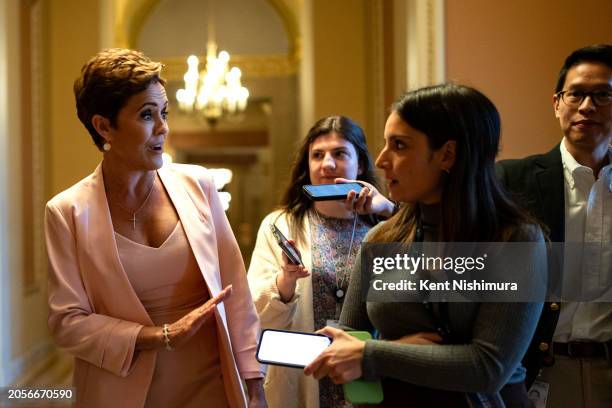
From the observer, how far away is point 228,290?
5.19 feet

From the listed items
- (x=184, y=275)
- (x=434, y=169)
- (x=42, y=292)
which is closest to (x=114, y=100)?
(x=184, y=275)

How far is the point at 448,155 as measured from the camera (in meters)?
1.33

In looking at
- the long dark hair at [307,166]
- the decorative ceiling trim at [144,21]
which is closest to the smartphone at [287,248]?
the long dark hair at [307,166]

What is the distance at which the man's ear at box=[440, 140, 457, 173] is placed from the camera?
1315 mm

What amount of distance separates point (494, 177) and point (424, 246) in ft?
0.66

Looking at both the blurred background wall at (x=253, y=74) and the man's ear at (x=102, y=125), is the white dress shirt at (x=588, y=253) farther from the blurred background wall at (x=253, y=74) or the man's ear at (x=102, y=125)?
the man's ear at (x=102, y=125)

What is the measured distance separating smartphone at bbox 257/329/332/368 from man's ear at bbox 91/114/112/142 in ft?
2.18

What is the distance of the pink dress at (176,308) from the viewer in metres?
1.59

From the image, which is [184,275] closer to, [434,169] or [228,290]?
[228,290]

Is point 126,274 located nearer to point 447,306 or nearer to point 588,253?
point 447,306

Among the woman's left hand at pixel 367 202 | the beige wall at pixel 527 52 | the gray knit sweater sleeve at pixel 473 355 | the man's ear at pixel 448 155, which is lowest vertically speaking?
the gray knit sweater sleeve at pixel 473 355

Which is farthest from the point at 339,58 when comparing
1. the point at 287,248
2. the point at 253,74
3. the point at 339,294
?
the point at 287,248

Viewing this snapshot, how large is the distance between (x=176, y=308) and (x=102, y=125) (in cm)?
50

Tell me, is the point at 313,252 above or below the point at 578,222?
below
